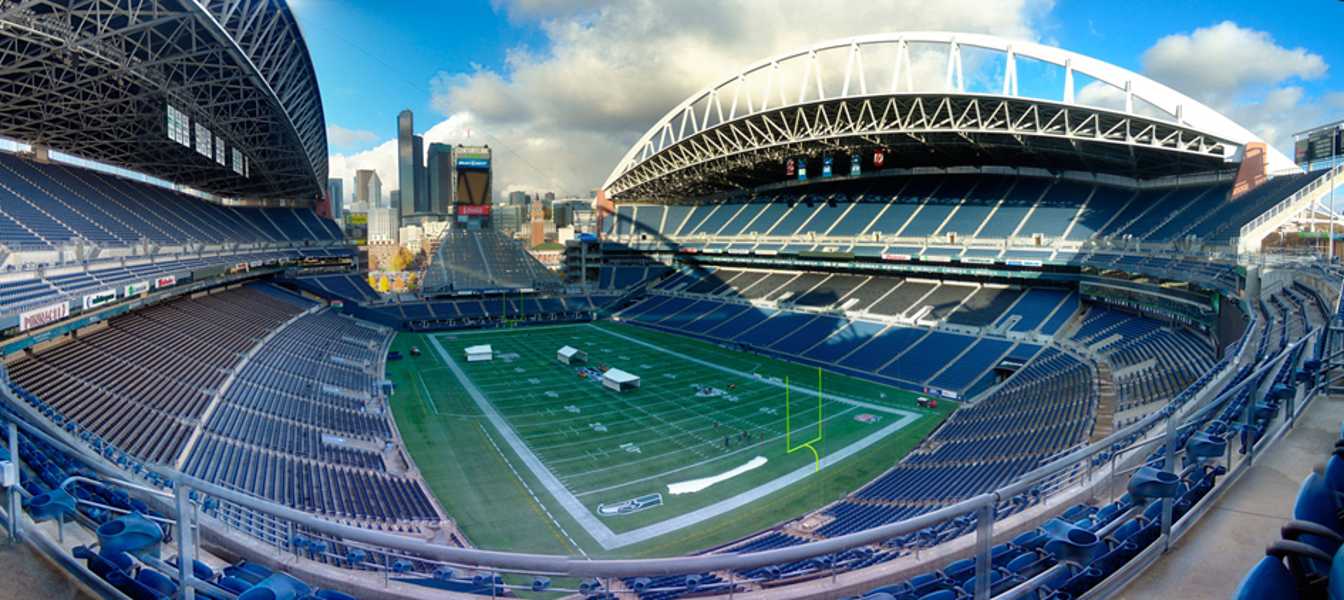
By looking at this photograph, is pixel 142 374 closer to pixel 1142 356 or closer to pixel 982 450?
pixel 982 450

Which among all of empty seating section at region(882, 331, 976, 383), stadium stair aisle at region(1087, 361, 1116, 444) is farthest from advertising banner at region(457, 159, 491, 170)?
stadium stair aisle at region(1087, 361, 1116, 444)

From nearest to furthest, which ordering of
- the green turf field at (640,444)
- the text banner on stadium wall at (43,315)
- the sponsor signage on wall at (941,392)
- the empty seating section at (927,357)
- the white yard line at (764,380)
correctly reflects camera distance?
the text banner on stadium wall at (43,315), the green turf field at (640,444), the white yard line at (764,380), the sponsor signage on wall at (941,392), the empty seating section at (927,357)

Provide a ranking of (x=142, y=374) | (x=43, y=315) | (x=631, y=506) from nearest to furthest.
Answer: (x=43, y=315) < (x=631, y=506) < (x=142, y=374)

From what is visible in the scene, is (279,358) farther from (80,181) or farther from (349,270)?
(349,270)

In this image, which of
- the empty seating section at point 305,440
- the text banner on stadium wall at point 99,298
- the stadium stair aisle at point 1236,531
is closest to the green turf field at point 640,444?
the empty seating section at point 305,440

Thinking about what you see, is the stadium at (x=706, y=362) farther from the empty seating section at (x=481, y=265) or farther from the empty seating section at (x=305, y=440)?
the empty seating section at (x=481, y=265)

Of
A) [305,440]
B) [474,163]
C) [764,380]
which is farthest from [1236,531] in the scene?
[474,163]

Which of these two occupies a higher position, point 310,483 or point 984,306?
point 984,306
